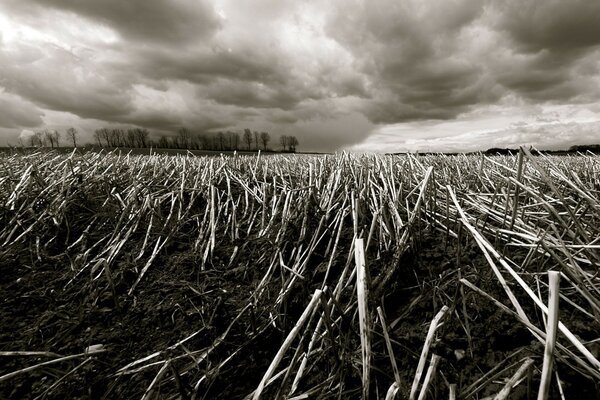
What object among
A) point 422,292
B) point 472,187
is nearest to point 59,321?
point 422,292

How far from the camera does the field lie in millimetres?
1490

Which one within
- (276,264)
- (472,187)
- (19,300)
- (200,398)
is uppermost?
(472,187)

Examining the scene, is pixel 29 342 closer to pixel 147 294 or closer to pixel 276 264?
pixel 147 294

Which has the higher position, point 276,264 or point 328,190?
point 328,190

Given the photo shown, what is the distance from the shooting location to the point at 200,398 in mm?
1520

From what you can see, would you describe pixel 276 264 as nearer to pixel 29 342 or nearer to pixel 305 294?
pixel 305 294

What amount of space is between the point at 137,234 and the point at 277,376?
6.55ft

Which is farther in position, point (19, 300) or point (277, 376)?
point (19, 300)

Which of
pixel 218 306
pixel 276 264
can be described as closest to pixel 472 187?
pixel 276 264

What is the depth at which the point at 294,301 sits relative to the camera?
200 cm

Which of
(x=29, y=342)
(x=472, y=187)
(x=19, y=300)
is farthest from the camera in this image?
(x=472, y=187)

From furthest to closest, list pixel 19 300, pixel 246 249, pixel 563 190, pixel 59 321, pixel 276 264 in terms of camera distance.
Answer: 1. pixel 563 190
2. pixel 246 249
3. pixel 276 264
4. pixel 19 300
5. pixel 59 321

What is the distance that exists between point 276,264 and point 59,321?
1.35 meters

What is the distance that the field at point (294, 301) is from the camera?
149cm
